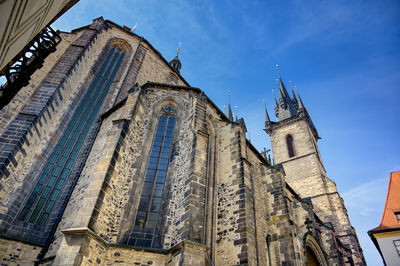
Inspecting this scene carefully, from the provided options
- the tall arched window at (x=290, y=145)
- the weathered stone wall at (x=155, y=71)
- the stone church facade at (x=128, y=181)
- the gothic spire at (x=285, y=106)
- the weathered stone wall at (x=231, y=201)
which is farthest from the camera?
the gothic spire at (x=285, y=106)

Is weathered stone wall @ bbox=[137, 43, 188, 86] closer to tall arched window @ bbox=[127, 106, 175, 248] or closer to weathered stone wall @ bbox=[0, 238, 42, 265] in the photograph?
tall arched window @ bbox=[127, 106, 175, 248]

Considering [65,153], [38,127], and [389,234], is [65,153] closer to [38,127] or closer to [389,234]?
[38,127]

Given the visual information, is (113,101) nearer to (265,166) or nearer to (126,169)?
(126,169)

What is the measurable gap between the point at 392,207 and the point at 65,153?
59.1 feet

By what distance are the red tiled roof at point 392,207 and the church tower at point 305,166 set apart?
2968mm

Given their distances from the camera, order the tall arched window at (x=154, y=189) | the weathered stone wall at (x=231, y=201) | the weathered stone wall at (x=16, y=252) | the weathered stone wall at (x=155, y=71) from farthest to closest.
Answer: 1. the weathered stone wall at (x=155, y=71)
2. the weathered stone wall at (x=231, y=201)
3. the weathered stone wall at (x=16, y=252)
4. the tall arched window at (x=154, y=189)

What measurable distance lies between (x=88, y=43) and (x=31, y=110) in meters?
5.58

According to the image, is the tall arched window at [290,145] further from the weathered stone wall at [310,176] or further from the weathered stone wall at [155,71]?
the weathered stone wall at [155,71]

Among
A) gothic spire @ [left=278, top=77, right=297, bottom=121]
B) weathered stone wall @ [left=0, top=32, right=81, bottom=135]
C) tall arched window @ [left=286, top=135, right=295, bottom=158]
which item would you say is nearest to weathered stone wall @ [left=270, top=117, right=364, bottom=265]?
tall arched window @ [left=286, top=135, right=295, bottom=158]

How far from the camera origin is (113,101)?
42.0 feet

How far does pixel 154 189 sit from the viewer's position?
26.9 ft

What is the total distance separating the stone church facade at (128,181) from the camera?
6730 mm

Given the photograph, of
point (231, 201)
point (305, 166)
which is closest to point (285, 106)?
point (305, 166)

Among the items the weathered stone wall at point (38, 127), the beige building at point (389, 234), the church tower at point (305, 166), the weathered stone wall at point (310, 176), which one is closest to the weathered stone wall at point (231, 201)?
the church tower at point (305, 166)
